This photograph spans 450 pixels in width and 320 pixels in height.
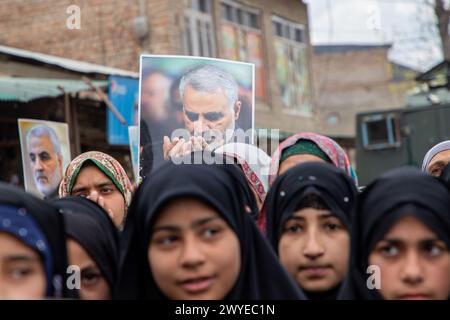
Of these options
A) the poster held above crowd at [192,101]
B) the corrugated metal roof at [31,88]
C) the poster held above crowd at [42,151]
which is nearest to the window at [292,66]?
the corrugated metal roof at [31,88]

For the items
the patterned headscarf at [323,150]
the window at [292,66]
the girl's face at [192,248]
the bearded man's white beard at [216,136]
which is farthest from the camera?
the window at [292,66]

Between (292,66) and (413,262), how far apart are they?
15.7m

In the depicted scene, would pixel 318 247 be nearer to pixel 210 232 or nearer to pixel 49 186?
pixel 210 232

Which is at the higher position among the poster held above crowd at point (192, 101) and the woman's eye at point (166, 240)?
the poster held above crowd at point (192, 101)

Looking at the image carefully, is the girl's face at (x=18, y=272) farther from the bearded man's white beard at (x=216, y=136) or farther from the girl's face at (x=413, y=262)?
the bearded man's white beard at (x=216, y=136)

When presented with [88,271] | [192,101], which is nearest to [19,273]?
[88,271]

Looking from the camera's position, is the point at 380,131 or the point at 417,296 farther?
the point at 380,131

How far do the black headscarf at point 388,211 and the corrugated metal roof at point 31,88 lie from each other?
253 inches

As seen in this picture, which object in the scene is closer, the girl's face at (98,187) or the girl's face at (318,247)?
the girl's face at (318,247)

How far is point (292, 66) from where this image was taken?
58.2 feet

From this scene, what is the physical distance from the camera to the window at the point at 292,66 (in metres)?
17.1

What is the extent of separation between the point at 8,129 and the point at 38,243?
8.01 meters

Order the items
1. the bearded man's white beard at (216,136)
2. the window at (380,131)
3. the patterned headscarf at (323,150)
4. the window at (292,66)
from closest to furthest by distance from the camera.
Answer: the patterned headscarf at (323,150) < the bearded man's white beard at (216,136) < the window at (380,131) < the window at (292,66)
